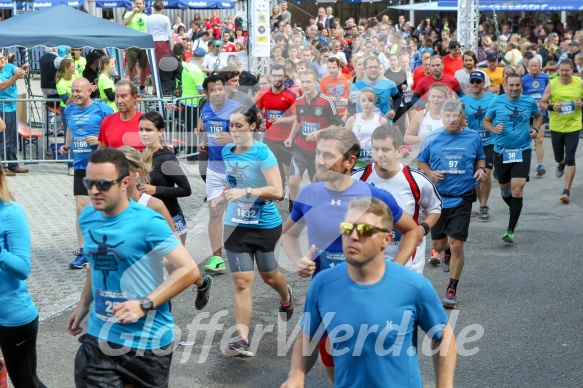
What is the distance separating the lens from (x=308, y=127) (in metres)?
12.1

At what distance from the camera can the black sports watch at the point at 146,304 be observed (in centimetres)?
467

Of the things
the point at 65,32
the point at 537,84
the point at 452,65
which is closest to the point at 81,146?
the point at 65,32

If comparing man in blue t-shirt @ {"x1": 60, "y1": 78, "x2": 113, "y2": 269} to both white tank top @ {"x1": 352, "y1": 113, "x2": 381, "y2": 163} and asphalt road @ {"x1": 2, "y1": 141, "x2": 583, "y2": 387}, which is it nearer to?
asphalt road @ {"x1": 2, "y1": 141, "x2": 583, "y2": 387}

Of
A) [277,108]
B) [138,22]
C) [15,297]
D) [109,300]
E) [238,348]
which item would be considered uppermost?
[138,22]

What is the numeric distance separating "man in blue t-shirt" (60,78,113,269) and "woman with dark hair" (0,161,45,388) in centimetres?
423

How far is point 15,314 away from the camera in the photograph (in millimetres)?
5355

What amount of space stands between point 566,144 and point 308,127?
4.05m

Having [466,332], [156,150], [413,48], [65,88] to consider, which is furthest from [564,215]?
[413,48]

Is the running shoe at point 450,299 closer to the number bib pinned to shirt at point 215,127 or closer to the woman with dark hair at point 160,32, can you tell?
the number bib pinned to shirt at point 215,127

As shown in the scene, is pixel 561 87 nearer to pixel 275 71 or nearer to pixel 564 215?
pixel 564 215

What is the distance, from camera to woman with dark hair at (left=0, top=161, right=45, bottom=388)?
522 cm

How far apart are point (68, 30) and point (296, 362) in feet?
41.8

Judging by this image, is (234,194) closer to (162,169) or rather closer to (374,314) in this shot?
(162,169)

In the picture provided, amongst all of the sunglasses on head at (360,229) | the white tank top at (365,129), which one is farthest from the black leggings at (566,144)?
the sunglasses on head at (360,229)
